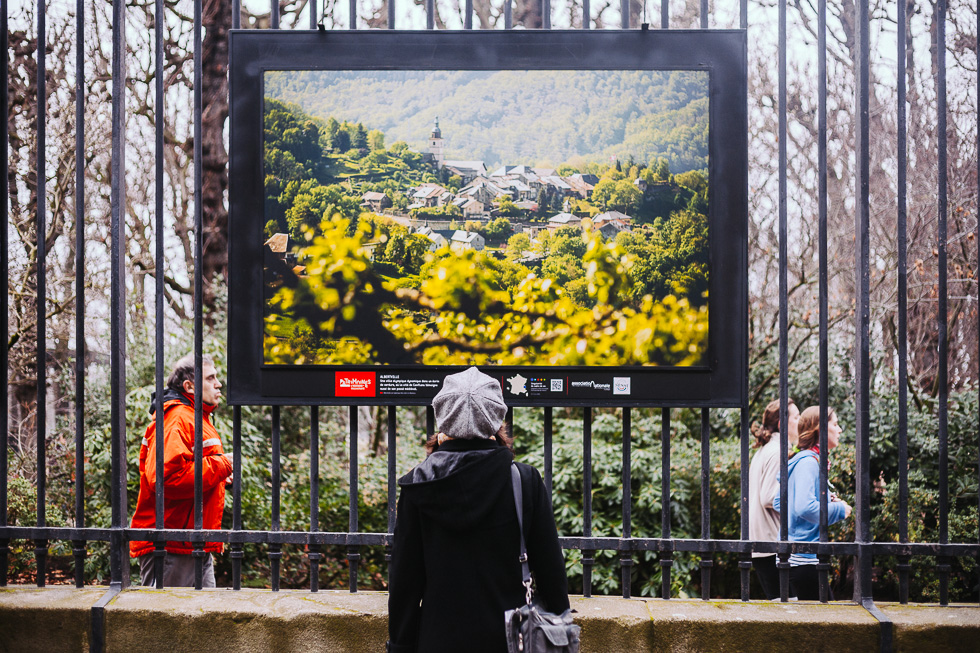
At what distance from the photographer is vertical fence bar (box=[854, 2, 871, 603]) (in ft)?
11.2

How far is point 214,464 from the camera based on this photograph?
13.3 feet

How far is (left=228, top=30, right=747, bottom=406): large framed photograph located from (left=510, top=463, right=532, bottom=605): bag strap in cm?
88

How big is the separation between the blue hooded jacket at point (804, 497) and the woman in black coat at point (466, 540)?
228 cm

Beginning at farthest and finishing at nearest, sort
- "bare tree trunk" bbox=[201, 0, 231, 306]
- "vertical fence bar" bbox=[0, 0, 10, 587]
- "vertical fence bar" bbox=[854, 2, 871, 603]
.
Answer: "bare tree trunk" bbox=[201, 0, 231, 306]
"vertical fence bar" bbox=[0, 0, 10, 587]
"vertical fence bar" bbox=[854, 2, 871, 603]

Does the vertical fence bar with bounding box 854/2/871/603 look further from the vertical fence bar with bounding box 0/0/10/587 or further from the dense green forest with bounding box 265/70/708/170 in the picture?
the vertical fence bar with bounding box 0/0/10/587

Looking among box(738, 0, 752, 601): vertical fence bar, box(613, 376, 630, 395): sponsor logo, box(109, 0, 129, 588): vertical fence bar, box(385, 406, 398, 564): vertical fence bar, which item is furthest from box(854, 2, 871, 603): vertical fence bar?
box(109, 0, 129, 588): vertical fence bar

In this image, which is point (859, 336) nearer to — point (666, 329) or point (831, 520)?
point (666, 329)

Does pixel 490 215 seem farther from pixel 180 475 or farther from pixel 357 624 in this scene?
pixel 180 475

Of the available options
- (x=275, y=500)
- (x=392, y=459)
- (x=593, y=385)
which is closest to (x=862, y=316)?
(x=593, y=385)

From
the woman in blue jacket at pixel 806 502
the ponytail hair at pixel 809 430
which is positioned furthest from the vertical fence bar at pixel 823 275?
the ponytail hair at pixel 809 430

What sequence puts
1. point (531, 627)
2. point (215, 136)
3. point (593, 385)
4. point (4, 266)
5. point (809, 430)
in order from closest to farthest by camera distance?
point (531, 627)
point (593, 385)
point (4, 266)
point (809, 430)
point (215, 136)

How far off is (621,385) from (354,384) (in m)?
1.23

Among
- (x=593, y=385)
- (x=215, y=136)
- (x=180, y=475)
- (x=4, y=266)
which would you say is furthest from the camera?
(x=215, y=136)

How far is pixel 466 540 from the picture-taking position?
254cm
